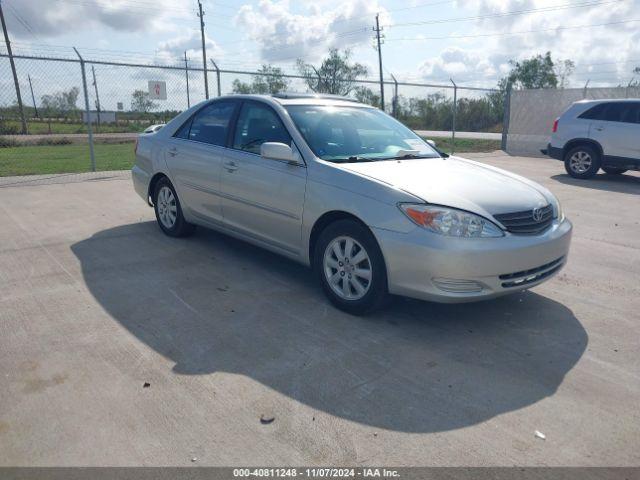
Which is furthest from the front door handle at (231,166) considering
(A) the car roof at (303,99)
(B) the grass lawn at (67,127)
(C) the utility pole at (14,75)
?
(B) the grass lawn at (67,127)

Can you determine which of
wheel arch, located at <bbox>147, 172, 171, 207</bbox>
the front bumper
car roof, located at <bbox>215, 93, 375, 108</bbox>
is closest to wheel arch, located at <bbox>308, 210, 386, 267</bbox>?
the front bumper

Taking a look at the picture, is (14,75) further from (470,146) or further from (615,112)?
(470,146)

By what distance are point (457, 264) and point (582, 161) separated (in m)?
9.96

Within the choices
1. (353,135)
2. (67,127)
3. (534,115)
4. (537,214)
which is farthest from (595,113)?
(67,127)

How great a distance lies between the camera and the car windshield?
175 inches

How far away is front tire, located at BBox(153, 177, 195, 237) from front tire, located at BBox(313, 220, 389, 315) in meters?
2.33

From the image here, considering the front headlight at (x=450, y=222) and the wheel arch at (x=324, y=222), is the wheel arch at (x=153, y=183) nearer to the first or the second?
the wheel arch at (x=324, y=222)

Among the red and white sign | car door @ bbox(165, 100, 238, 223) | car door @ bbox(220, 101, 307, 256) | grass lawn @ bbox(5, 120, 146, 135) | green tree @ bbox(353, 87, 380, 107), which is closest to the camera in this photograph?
car door @ bbox(220, 101, 307, 256)

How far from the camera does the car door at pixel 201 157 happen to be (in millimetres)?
5234

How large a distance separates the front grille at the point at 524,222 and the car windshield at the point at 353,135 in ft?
4.00

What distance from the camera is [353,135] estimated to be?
4730 mm

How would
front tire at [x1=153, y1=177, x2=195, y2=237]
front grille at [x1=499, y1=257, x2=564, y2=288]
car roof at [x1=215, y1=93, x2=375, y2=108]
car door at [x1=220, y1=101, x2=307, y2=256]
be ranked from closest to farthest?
front grille at [x1=499, y1=257, x2=564, y2=288] < car door at [x1=220, y1=101, x2=307, y2=256] < car roof at [x1=215, y1=93, x2=375, y2=108] < front tire at [x1=153, y1=177, x2=195, y2=237]

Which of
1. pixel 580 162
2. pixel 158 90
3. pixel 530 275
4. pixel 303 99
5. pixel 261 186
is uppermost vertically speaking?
pixel 158 90

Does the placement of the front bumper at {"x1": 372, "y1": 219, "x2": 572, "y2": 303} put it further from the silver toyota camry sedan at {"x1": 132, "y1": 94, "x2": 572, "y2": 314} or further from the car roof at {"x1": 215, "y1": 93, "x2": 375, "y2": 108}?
the car roof at {"x1": 215, "y1": 93, "x2": 375, "y2": 108}
